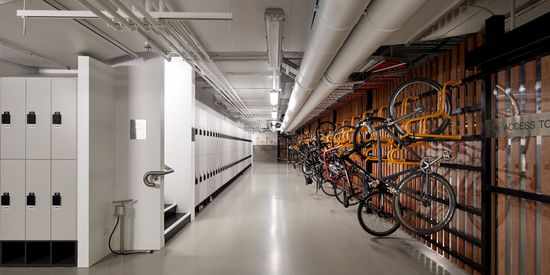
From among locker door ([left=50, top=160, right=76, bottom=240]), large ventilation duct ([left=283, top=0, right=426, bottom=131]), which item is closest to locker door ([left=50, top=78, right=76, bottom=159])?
locker door ([left=50, top=160, right=76, bottom=240])

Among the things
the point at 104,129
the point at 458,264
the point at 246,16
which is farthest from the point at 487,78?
the point at 104,129

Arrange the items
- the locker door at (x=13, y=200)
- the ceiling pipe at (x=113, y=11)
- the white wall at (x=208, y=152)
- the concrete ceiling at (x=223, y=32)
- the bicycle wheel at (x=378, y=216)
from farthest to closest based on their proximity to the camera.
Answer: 1. the white wall at (x=208, y=152)
2. the bicycle wheel at (x=378, y=216)
3. the locker door at (x=13, y=200)
4. the concrete ceiling at (x=223, y=32)
5. the ceiling pipe at (x=113, y=11)

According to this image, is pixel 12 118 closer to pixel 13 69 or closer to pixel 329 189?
pixel 13 69

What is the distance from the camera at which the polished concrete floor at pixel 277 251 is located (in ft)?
9.14

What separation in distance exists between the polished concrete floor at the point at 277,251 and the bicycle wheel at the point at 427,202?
390mm

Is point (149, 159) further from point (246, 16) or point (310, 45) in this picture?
point (310, 45)

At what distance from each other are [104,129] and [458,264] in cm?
420

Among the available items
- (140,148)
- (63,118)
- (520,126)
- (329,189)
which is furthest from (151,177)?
(329,189)

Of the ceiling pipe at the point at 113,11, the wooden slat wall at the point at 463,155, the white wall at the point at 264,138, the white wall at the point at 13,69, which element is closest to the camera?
the ceiling pipe at the point at 113,11

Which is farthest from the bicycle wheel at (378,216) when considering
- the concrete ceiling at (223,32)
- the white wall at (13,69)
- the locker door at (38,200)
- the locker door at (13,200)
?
the white wall at (13,69)

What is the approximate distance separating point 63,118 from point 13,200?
3.41 feet

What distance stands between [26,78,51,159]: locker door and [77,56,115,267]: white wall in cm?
46

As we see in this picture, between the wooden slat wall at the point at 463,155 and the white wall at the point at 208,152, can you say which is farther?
the white wall at the point at 208,152

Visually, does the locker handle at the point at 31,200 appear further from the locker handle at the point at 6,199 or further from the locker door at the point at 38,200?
the locker handle at the point at 6,199
